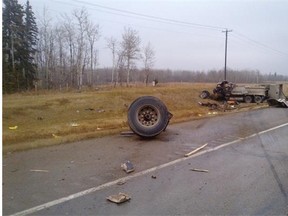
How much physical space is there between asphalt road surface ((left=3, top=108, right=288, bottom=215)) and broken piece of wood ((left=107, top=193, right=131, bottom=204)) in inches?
3.1

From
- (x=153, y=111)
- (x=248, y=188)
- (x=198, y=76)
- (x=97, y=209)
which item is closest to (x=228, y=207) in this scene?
(x=248, y=188)

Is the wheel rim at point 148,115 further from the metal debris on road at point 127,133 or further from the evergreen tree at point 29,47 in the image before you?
the evergreen tree at point 29,47

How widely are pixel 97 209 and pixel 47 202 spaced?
0.72 m

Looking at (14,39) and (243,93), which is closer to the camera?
(243,93)

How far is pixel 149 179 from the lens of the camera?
17.9 ft

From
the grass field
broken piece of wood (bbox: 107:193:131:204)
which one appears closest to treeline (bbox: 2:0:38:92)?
the grass field

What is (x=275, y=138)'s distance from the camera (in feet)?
32.6

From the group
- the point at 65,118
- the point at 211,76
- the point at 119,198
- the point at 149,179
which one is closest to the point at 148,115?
the point at 149,179

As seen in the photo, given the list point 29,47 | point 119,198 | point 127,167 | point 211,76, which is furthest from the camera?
point 211,76

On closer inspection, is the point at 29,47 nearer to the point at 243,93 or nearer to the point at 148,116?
the point at 243,93

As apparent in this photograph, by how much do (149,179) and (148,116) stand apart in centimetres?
432

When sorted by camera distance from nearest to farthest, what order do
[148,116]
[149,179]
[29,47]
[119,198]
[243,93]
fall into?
[119,198], [149,179], [148,116], [243,93], [29,47]

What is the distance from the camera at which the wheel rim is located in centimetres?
960

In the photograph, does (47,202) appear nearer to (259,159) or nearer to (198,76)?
(259,159)
